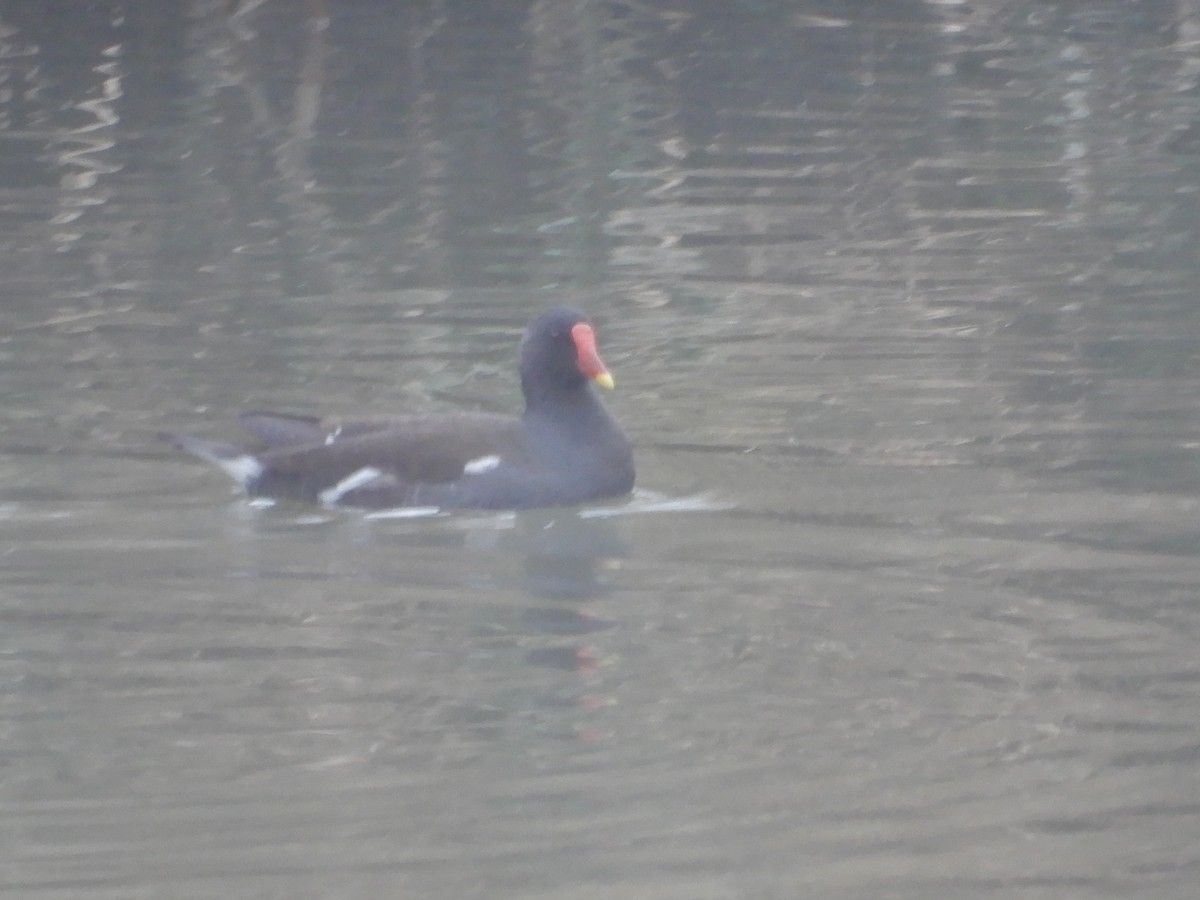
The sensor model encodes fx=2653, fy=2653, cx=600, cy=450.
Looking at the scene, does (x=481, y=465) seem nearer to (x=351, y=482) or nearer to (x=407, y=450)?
(x=407, y=450)

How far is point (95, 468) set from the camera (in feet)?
32.6

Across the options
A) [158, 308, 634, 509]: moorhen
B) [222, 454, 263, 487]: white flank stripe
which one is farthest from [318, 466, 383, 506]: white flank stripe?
[222, 454, 263, 487]: white flank stripe

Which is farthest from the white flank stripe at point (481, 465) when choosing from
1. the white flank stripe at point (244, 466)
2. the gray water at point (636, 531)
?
the white flank stripe at point (244, 466)

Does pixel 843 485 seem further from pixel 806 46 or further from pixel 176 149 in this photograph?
pixel 806 46

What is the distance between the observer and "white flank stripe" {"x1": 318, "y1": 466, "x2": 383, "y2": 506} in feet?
31.5

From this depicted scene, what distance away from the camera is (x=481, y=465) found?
31.4 ft

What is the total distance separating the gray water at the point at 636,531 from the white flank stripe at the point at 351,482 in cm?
18

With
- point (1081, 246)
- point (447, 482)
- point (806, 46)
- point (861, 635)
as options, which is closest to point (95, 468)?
point (447, 482)

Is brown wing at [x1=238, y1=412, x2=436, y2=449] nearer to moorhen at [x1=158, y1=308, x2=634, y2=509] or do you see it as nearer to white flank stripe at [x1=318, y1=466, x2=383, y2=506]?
moorhen at [x1=158, y1=308, x2=634, y2=509]

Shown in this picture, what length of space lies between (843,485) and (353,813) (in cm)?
385

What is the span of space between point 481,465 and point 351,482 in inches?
18.8

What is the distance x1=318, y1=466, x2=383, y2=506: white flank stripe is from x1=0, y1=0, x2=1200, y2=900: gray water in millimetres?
185

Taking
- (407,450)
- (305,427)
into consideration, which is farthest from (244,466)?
(407,450)

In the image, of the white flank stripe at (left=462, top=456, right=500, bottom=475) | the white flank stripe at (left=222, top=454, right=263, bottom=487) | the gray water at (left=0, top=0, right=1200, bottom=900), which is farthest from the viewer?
the white flank stripe at (left=222, top=454, right=263, bottom=487)
